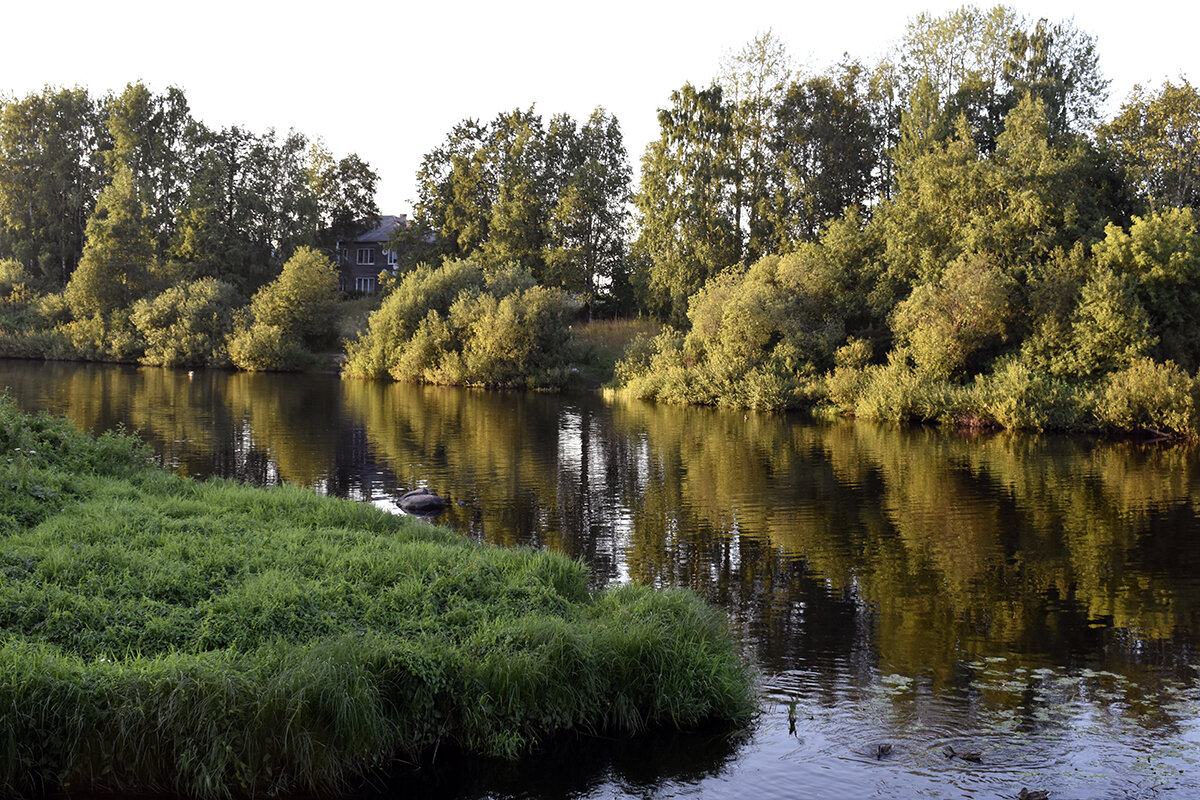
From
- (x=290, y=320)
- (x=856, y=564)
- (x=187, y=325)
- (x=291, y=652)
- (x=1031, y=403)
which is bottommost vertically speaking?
(x=856, y=564)

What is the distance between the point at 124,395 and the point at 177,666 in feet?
140

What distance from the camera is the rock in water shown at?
20.3 metres

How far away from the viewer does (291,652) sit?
28.9ft

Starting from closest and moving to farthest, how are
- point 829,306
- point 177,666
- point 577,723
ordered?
point 177,666
point 577,723
point 829,306

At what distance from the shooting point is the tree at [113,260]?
3009 inches

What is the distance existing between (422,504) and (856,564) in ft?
29.4

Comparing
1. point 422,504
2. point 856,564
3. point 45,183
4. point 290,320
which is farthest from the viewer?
point 45,183

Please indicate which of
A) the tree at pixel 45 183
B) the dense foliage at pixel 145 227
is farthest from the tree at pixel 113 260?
the tree at pixel 45 183

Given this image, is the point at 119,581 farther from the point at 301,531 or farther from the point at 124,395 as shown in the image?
the point at 124,395

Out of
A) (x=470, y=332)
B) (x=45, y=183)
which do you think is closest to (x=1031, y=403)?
(x=470, y=332)

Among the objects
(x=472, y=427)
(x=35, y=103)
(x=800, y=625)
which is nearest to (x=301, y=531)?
(x=800, y=625)

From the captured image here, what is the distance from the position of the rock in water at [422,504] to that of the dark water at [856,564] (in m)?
0.87

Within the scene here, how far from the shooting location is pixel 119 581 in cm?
1049

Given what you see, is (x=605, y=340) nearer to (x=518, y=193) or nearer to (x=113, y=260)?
(x=518, y=193)
